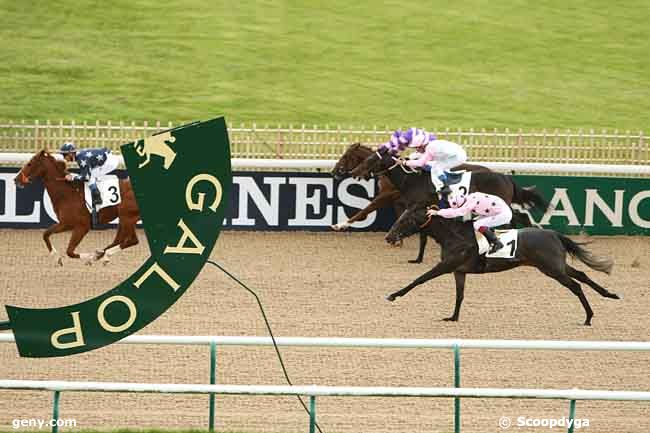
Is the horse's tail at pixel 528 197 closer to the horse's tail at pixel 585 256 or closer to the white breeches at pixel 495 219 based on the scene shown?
the white breeches at pixel 495 219

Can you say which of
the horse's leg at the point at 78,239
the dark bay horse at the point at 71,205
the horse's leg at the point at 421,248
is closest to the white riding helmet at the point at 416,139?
the horse's leg at the point at 421,248

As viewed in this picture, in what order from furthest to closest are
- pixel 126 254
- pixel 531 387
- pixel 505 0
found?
pixel 505 0
pixel 126 254
pixel 531 387

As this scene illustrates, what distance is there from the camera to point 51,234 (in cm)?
1512

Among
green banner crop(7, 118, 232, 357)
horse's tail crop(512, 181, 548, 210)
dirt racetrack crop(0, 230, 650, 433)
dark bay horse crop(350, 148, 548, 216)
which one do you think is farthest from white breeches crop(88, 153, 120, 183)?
green banner crop(7, 118, 232, 357)

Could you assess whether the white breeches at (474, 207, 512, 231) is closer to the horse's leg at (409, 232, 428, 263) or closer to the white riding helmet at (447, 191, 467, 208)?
the white riding helmet at (447, 191, 467, 208)

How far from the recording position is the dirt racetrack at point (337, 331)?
30.5 feet

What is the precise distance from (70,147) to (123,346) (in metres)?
4.41

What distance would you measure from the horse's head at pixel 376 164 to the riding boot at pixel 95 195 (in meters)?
3.06

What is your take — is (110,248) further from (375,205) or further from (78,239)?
(375,205)

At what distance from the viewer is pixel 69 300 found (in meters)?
13.6

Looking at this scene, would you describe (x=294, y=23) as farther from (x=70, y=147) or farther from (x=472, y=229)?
(x=472, y=229)

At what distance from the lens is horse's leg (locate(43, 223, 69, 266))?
14961 millimetres

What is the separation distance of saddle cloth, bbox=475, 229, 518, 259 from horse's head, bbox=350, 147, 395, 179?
285 centimetres

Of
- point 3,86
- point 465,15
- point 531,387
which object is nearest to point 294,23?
point 465,15
